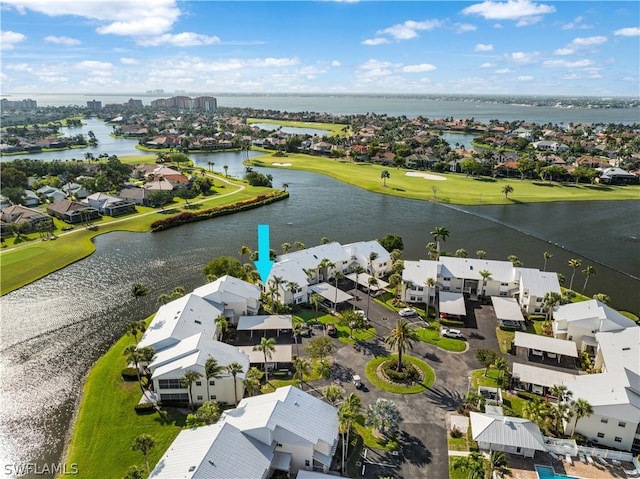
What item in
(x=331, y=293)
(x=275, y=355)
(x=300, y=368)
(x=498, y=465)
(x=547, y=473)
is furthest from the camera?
(x=331, y=293)

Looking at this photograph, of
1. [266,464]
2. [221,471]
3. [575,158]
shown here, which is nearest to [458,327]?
[266,464]

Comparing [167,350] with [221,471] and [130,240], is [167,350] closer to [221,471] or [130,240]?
[221,471]

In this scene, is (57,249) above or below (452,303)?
below

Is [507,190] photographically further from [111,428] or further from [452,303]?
[111,428]

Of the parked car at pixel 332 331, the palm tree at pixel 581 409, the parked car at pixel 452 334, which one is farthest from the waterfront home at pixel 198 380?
the palm tree at pixel 581 409

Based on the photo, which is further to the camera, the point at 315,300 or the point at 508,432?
the point at 315,300

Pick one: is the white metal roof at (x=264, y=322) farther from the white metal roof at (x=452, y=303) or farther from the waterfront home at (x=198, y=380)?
the white metal roof at (x=452, y=303)

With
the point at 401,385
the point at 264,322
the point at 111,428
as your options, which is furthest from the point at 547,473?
the point at 111,428
